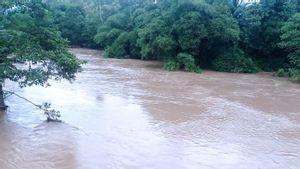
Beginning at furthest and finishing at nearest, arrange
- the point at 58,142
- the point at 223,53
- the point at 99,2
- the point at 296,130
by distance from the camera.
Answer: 1. the point at 99,2
2. the point at 223,53
3. the point at 296,130
4. the point at 58,142

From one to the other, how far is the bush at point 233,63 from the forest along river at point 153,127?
5085 mm

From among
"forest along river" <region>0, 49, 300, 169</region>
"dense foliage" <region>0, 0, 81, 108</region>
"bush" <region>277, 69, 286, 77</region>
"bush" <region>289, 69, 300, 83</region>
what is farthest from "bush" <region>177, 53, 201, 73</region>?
"dense foliage" <region>0, 0, 81, 108</region>

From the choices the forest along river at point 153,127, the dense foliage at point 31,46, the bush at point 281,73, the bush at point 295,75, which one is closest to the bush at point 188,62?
the bush at point 281,73

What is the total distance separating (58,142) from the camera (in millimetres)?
9250

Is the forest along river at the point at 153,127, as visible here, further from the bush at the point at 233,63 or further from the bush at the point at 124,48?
the bush at the point at 124,48

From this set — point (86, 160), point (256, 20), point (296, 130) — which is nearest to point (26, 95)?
point (86, 160)

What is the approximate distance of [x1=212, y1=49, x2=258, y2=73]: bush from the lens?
23.1 metres

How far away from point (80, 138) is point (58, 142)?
55 cm

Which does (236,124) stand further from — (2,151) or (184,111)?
(2,151)

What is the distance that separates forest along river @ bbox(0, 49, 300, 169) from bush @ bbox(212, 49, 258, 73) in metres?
5.09

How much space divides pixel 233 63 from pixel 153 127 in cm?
1327

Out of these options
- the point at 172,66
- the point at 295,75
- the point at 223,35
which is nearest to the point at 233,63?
the point at 223,35

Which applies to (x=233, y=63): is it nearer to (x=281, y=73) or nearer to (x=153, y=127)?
(x=281, y=73)

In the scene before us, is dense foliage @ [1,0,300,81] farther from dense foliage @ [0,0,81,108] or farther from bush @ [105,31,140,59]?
dense foliage @ [0,0,81,108]
